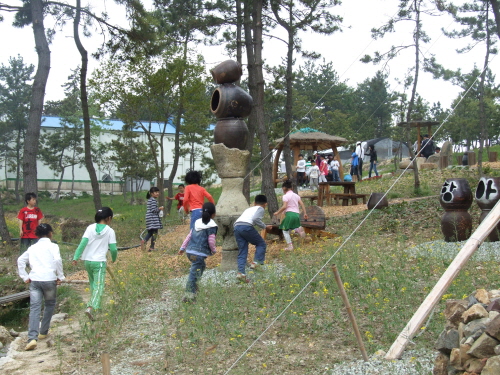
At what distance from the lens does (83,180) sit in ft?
131

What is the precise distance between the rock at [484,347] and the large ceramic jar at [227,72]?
606 centimetres

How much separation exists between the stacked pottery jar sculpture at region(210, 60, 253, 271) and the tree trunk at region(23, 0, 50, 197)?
6.06 meters

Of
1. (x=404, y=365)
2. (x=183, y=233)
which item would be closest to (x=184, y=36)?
(x=183, y=233)

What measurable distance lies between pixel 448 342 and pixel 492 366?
1.79 feet

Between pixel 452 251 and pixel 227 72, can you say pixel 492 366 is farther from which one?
pixel 227 72

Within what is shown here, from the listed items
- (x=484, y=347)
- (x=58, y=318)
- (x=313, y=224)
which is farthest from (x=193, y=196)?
(x=484, y=347)

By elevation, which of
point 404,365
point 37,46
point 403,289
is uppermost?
point 37,46

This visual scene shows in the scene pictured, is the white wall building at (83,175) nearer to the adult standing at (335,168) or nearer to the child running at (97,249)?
the adult standing at (335,168)

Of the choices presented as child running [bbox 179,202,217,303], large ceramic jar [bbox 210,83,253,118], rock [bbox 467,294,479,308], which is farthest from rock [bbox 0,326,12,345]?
rock [bbox 467,294,479,308]

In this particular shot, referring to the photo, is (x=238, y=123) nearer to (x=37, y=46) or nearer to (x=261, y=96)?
(x=261, y=96)

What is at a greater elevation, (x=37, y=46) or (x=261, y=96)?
(x=37, y=46)

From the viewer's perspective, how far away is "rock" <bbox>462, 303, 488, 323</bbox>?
3625 mm

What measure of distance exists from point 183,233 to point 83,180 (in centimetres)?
2799

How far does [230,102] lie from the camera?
8.45m
